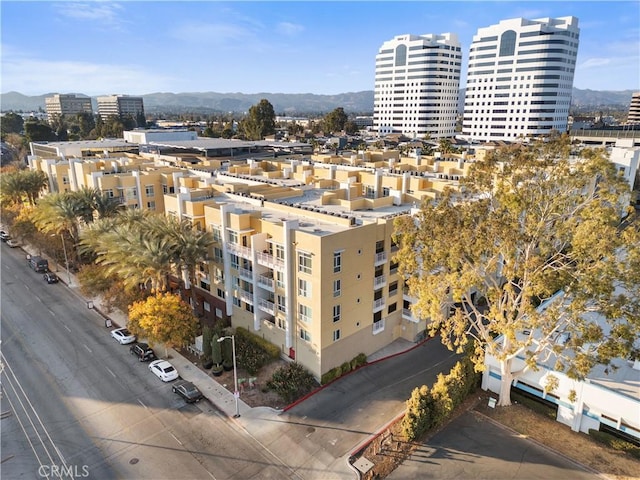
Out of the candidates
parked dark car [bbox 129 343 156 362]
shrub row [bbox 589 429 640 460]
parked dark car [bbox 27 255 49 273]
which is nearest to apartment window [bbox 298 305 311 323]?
parked dark car [bbox 129 343 156 362]

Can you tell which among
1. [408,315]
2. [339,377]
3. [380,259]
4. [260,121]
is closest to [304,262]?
[380,259]

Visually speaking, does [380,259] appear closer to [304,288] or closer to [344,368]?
[304,288]

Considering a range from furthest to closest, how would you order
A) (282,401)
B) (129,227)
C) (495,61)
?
1. (495,61)
2. (129,227)
3. (282,401)

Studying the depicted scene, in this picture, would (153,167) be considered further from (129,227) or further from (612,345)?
(612,345)

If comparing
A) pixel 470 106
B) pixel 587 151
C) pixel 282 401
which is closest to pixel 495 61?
pixel 470 106

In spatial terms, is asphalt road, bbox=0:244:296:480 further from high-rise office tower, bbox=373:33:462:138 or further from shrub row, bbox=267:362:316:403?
high-rise office tower, bbox=373:33:462:138
